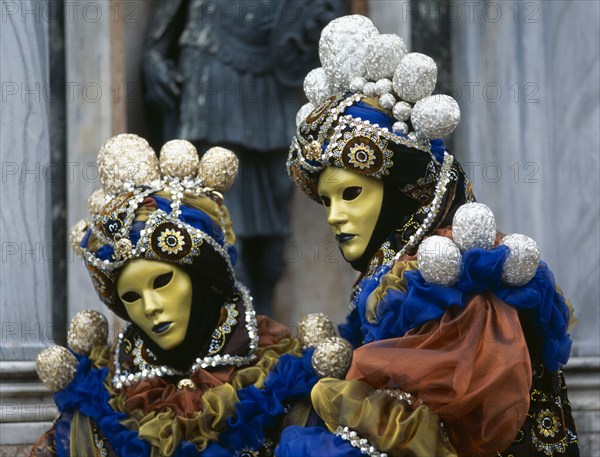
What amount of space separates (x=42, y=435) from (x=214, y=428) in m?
0.67

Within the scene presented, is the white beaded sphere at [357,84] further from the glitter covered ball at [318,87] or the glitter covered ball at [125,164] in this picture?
the glitter covered ball at [125,164]

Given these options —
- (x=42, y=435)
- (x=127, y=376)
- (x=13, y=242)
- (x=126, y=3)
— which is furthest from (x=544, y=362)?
(x=126, y=3)

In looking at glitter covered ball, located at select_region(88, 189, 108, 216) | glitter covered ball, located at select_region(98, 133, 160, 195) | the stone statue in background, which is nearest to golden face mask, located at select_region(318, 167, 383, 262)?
glitter covered ball, located at select_region(98, 133, 160, 195)

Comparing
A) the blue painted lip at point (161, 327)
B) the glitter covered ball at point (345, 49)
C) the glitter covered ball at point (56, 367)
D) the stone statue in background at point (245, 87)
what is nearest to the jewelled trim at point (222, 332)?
the blue painted lip at point (161, 327)

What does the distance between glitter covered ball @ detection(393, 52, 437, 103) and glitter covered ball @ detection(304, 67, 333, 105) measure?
0.27 metres

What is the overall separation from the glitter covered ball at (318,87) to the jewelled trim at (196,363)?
57cm

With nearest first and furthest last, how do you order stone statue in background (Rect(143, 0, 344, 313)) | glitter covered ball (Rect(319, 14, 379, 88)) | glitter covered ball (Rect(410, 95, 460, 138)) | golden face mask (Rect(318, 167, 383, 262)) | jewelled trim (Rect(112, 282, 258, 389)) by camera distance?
glitter covered ball (Rect(410, 95, 460, 138)) → golden face mask (Rect(318, 167, 383, 262)) → glitter covered ball (Rect(319, 14, 379, 88)) → jewelled trim (Rect(112, 282, 258, 389)) → stone statue in background (Rect(143, 0, 344, 313))

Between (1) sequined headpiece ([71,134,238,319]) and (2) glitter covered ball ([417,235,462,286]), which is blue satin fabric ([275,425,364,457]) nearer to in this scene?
(2) glitter covered ball ([417,235,462,286])

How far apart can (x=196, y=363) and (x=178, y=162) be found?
544mm

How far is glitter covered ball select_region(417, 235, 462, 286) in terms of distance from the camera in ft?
11.2

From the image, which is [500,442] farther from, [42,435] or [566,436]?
[42,435]

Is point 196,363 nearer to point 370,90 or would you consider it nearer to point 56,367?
point 56,367

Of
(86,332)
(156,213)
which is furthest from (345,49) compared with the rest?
(86,332)

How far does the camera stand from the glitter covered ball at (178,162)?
4207mm
